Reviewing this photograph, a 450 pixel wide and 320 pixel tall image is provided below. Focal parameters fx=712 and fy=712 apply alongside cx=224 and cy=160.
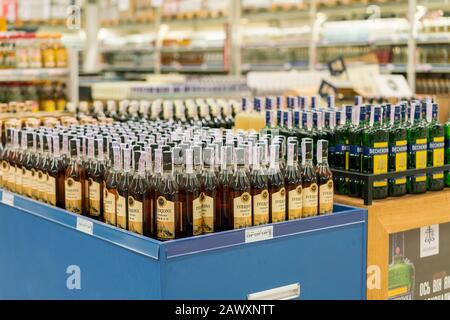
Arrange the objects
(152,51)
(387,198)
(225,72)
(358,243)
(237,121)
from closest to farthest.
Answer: (358,243) → (387,198) → (237,121) → (225,72) → (152,51)

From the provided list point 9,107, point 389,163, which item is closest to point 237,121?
point 389,163

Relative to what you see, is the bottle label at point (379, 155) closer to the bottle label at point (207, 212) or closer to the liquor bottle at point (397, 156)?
the liquor bottle at point (397, 156)

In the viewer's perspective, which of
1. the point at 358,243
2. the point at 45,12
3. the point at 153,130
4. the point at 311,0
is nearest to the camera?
the point at 358,243

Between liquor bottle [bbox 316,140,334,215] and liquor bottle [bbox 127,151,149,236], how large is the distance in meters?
0.70

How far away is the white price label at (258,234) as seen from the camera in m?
2.50

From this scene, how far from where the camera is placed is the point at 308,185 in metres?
2.73

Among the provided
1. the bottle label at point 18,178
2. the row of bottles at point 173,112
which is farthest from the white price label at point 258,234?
the row of bottles at point 173,112

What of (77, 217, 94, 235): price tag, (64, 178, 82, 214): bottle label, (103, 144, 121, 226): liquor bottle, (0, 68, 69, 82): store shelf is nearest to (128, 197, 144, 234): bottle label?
(103, 144, 121, 226): liquor bottle

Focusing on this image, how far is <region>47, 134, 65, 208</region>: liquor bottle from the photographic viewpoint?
9.90 feet

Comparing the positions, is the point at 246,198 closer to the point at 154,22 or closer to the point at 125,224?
the point at 125,224

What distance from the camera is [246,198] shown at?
2.55 metres

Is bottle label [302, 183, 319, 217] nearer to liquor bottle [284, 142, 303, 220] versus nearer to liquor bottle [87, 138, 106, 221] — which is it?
liquor bottle [284, 142, 303, 220]

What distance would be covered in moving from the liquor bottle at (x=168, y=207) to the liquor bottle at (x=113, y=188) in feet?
0.71

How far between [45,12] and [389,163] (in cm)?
567
